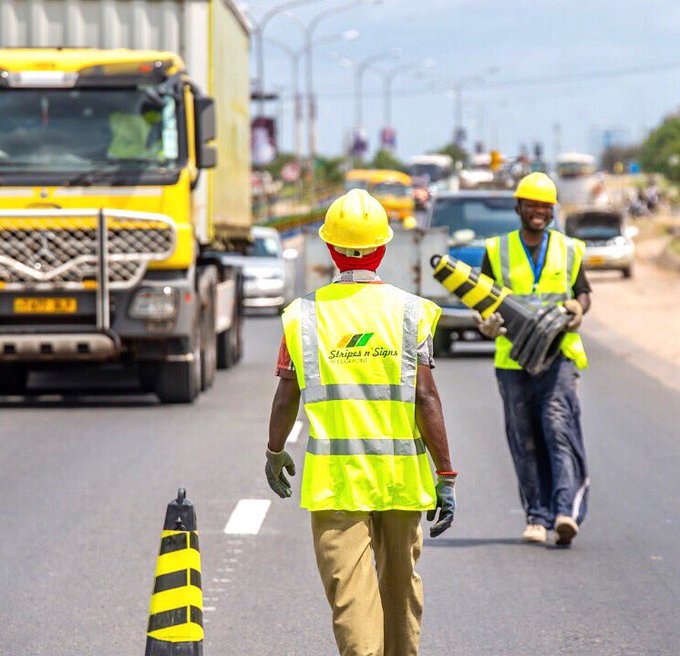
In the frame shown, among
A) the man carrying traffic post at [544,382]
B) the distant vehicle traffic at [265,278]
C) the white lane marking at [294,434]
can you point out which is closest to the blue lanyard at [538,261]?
the man carrying traffic post at [544,382]

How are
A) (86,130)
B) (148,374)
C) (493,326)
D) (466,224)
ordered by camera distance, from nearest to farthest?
(493,326) → (86,130) → (148,374) → (466,224)

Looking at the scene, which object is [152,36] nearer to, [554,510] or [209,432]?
[209,432]

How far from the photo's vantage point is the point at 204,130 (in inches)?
645

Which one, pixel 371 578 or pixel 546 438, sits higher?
pixel 371 578

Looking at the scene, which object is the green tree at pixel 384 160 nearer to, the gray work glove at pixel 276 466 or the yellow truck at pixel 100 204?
the yellow truck at pixel 100 204

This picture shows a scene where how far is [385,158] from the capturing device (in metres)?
185

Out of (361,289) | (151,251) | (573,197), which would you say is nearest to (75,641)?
(361,289)

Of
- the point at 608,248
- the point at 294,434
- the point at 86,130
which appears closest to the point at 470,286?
the point at 294,434

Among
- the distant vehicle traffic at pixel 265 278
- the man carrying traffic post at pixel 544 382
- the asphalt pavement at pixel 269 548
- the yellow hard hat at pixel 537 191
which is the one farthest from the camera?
the distant vehicle traffic at pixel 265 278

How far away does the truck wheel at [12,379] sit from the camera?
61.4 feet

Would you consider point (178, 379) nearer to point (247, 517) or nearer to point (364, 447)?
point (247, 517)

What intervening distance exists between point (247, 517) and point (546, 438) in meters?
1.86

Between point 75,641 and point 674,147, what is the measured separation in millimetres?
142558

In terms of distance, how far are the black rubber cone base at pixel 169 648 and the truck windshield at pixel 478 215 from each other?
1770cm
